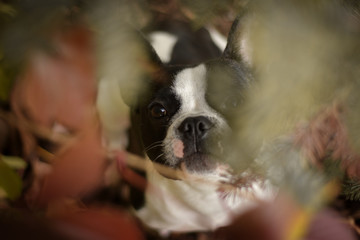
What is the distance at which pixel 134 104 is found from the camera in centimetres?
102

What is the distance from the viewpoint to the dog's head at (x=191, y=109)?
0.84 metres

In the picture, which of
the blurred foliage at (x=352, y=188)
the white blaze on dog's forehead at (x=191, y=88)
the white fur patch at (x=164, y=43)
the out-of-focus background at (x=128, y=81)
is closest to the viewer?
the out-of-focus background at (x=128, y=81)

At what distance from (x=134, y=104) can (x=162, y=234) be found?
1.69ft

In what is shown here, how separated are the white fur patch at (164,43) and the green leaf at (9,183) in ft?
3.29

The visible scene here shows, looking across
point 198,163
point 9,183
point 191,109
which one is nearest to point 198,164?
point 198,163

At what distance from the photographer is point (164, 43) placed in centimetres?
141

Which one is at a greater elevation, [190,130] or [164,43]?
[190,130]

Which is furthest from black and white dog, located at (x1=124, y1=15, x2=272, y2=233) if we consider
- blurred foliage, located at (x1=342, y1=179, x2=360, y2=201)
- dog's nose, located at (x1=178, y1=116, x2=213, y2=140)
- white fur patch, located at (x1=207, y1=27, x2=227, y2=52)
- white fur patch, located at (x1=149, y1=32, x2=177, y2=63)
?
white fur patch, located at (x1=207, y1=27, x2=227, y2=52)

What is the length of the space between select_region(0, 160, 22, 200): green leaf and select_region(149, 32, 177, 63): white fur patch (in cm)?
100

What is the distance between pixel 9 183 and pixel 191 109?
1.98ft

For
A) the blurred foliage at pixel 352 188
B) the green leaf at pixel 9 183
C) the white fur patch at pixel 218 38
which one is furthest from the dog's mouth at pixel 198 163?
the white fur patch at pixel 218 38

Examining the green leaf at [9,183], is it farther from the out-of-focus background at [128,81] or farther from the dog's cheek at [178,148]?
the dog's cheek at [178,148]

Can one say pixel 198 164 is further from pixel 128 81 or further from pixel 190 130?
pixel 128 81

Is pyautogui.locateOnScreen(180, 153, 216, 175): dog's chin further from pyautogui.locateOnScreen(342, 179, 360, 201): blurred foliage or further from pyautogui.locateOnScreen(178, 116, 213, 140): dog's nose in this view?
pyautogui.locateOnScreen(342, 179, 360, 201): blurred foliage
